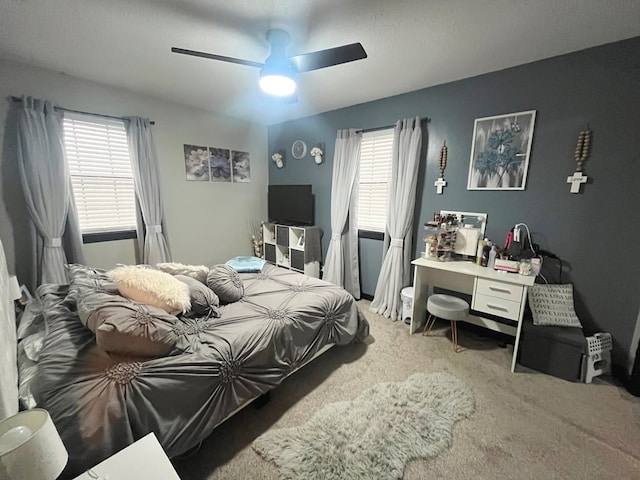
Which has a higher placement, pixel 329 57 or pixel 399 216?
pixel 329 57

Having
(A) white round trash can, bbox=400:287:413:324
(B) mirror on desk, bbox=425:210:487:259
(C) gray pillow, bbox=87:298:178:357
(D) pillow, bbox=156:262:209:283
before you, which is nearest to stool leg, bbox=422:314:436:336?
(A) white round trash can, bbox=400:287:413:324

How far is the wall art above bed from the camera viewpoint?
352 centimetres

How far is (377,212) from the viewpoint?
333 centimetres

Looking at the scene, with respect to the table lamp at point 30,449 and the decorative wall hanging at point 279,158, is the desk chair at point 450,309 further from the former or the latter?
the decorative wall hanging at point 279,158

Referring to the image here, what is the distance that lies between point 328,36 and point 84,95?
255cm

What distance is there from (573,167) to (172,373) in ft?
10.2

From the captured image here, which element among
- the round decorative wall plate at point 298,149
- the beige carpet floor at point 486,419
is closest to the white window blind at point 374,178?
the round decorative wall plate at point 298,149

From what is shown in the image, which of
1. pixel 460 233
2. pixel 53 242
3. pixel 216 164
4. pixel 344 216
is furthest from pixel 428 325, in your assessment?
pixel 53 242

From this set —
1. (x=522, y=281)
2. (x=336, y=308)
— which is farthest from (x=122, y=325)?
(x=522, y=281)

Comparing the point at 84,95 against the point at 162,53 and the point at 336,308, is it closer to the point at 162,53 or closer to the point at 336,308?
the point at 162,53

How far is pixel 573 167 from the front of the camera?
82.8 inches

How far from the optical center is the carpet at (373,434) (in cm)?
135

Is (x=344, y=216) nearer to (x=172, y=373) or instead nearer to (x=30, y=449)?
(x=172, y=373)

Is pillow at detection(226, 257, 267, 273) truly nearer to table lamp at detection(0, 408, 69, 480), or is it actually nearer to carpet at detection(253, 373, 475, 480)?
carpet at detection(253, 373, 475, 480)
